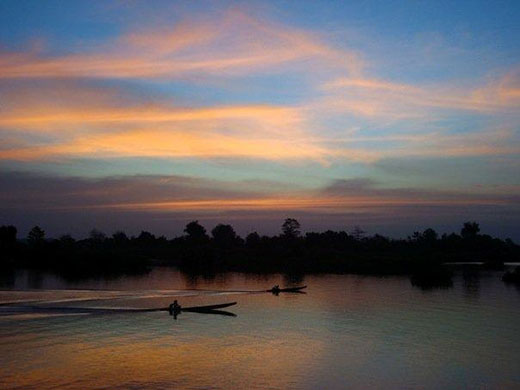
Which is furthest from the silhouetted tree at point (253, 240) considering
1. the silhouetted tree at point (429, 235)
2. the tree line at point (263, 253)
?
the silhouetted tree at point (429, 235)

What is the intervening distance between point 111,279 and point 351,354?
42.7 metres

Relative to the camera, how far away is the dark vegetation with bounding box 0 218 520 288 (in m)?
76.8

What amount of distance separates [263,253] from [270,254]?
1.35m

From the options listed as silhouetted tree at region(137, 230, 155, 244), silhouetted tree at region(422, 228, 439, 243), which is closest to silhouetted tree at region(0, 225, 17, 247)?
silhouetted tree at region(137, 230, 155, 244)

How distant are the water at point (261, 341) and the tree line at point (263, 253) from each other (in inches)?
1076

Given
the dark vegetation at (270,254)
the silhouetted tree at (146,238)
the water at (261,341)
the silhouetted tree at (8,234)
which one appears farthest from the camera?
the silhouetted tree at (146,238)

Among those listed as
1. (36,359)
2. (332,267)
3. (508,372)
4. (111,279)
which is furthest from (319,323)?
(332,267)

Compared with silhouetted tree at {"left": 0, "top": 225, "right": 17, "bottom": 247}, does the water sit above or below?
below

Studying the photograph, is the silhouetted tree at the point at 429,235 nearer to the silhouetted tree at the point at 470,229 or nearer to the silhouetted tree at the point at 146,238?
the silhouetted tree at the point at 470,229

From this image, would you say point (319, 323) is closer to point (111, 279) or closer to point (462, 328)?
point (462, 328)

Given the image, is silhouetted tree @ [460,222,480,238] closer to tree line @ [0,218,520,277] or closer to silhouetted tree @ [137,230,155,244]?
tree line @ [0,218,520,277]

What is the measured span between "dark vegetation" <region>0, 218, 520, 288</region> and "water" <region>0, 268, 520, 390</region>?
798 inches

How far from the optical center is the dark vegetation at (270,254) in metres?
76.8

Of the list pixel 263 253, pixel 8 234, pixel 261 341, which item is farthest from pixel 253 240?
pixel 261 341
